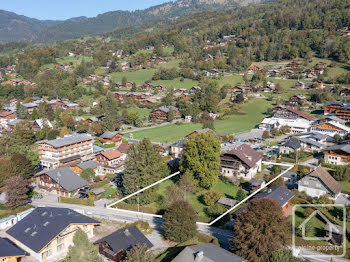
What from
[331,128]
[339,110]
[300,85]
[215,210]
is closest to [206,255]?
[215,210]

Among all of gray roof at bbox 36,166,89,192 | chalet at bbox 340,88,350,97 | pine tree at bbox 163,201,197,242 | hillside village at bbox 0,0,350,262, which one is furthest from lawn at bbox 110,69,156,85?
pine tree at bbox 163,201,197,242

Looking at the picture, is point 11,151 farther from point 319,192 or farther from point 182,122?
point 319,192

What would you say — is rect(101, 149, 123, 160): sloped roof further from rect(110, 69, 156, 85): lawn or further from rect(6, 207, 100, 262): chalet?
rect(110, 69, 156, 85): lawn

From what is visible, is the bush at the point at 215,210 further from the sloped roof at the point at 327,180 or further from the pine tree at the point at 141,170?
the sloped roof at the point at 327,180

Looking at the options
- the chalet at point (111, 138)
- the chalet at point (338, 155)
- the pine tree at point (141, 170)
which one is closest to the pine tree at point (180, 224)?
the pine tree at point (141, 170)

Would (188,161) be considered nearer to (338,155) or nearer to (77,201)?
(77,201)
